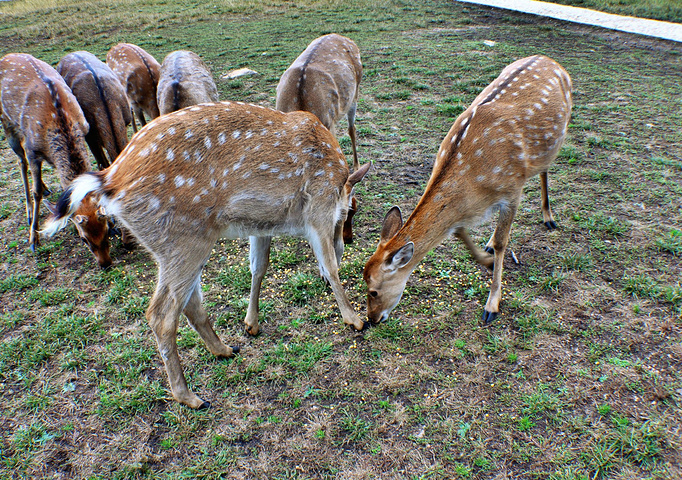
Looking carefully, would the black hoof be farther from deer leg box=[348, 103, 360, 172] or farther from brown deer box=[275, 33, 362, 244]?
deer leg box=[348, 103, 360, 172]

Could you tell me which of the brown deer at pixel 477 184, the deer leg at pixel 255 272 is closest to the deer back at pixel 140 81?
the deer leg at pixel 255 272

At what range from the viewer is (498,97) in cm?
380

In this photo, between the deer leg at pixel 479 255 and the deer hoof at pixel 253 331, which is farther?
the deer leg at pixel 479 255

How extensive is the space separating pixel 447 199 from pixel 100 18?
1631cm

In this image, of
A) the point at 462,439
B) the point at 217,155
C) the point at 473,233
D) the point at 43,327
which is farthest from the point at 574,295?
the point at 43,327

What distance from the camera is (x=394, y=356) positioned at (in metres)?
3.32

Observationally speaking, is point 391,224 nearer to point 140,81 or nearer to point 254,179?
point 254,179

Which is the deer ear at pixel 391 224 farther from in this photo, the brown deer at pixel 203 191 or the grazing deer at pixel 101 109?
the grazing deer at pixel 101 109

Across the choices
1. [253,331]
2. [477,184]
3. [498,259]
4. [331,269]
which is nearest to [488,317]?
[498,259]

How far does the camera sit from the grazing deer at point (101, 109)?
5199mm

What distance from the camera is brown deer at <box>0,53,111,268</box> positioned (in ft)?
13.8

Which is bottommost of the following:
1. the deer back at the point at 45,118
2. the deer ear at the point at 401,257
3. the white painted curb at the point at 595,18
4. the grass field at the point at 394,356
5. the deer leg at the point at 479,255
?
the grass field at the point at 394,356

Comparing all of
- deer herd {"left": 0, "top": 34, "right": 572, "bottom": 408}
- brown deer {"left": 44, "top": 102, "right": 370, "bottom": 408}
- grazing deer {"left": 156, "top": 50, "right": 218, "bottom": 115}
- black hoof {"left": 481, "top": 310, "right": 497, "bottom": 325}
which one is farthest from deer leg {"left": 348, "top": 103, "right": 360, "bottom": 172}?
black hoof {"left": 481, "top": 310, "right": 497, "bottom": 325}

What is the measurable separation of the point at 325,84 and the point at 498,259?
9.39ft
